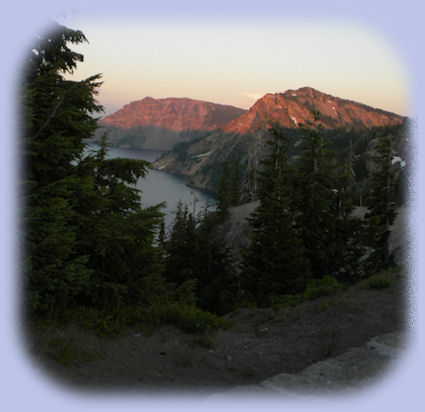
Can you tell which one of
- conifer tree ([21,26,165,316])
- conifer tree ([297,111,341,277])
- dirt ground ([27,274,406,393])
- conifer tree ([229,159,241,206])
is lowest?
dirt ground ([27,274,406,393])

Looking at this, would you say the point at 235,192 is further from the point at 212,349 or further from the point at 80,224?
the point at 212,349

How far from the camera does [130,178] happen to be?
388 inches

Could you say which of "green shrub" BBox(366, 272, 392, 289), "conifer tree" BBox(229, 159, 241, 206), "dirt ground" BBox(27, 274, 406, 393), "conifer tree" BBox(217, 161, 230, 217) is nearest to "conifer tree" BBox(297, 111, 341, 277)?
"green shrub" BBox(366, 272, 392, 289)

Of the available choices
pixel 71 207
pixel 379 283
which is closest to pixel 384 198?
pixel 379 283

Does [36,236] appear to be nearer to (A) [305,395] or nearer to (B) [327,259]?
(A) [305,395]

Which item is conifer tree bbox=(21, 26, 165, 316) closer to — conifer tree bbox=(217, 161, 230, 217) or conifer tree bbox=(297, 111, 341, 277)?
conifer tree bbox=(297, 111, 341, 277)

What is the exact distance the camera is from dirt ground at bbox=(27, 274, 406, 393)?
5238 millimetres

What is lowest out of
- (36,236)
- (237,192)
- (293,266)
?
(36,236)

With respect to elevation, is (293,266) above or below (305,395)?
above

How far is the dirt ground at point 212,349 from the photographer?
524cm

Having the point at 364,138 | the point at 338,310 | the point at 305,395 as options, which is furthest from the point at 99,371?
the point at 364,138

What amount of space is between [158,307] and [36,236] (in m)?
3.67

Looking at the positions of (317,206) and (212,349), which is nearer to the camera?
(212,349)

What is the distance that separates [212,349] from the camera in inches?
276
